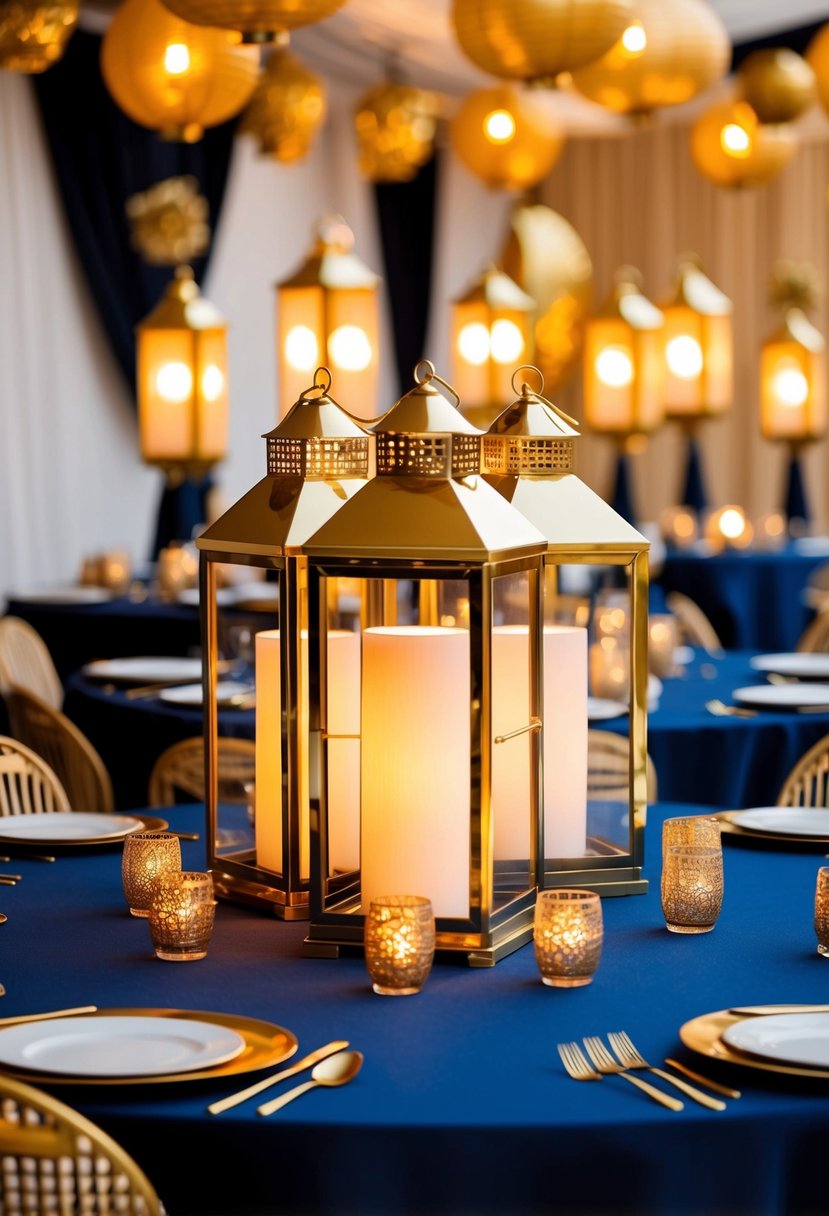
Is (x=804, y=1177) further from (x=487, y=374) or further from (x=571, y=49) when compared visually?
(x=487, y=374)

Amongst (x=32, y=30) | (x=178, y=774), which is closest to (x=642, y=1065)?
(x=178, y=774)

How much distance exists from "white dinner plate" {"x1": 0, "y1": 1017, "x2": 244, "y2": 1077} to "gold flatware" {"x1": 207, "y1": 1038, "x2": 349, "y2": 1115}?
5 centimetres

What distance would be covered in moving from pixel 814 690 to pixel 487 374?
2.47m

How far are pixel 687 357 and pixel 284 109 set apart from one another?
1898 mm

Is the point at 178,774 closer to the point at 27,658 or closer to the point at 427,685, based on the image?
the point at 427,685

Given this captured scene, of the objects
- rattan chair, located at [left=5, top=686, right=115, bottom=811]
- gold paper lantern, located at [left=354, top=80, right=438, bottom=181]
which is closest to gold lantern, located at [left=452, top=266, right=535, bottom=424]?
gold paper lantern, located at [left=354, top=80, right=438, bottom=181]

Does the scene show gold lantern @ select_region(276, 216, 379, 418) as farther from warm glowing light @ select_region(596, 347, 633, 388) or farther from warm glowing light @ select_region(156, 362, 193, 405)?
warm glowing light @ select_region(596, 347, 633, 388)

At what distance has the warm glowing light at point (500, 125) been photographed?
21.3 ft

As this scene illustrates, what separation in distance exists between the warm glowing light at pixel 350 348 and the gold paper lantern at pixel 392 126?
2.71m

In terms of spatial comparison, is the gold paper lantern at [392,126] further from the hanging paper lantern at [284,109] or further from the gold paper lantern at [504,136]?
the gold paper lantern at [504,136]

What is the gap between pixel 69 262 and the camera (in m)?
9.43

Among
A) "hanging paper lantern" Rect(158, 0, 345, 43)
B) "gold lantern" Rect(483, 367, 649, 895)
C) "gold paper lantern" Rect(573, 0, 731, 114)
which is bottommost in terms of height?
"gold lantern" Rect(483, 367, 649, 895)

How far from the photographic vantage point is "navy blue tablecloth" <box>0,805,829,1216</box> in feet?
5.31

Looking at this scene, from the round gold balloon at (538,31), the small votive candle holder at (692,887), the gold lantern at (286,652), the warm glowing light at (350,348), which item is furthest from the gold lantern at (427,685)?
the warm glowing light at (350,348)
